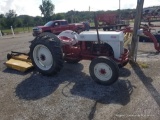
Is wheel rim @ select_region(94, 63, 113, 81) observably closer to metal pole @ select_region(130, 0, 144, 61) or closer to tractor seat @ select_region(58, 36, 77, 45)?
tractor seat @ select_region(58, 36, 77, 45)

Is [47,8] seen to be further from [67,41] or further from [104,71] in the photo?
[104,71]

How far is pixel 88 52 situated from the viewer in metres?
6.36

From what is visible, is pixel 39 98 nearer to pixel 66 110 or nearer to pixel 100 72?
pixel 66 110

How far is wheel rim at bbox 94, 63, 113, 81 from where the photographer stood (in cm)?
538

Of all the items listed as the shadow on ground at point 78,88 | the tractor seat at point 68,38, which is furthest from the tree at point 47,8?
the shadow on ground at point 78,88

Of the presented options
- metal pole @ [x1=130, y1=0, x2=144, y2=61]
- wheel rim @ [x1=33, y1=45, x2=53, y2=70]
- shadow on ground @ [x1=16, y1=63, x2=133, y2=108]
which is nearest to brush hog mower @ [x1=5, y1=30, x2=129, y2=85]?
wheel rim @ [x1=33, y1=45, x2=53, y2=70]

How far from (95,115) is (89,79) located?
6.44 feet

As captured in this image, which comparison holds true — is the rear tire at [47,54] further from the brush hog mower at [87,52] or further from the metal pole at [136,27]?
the metal pole at [136,27]

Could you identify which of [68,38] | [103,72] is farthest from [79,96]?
[68,38]

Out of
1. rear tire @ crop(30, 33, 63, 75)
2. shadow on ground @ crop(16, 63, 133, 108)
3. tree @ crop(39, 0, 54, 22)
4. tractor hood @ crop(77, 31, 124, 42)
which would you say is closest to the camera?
shadow on ground @ crop(16, 63, 133, 108)

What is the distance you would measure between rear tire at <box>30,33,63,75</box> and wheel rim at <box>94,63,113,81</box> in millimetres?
1087

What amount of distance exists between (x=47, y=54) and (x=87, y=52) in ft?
3.95

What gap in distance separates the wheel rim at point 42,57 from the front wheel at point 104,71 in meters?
1.50

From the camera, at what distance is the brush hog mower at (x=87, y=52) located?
17.9ft
